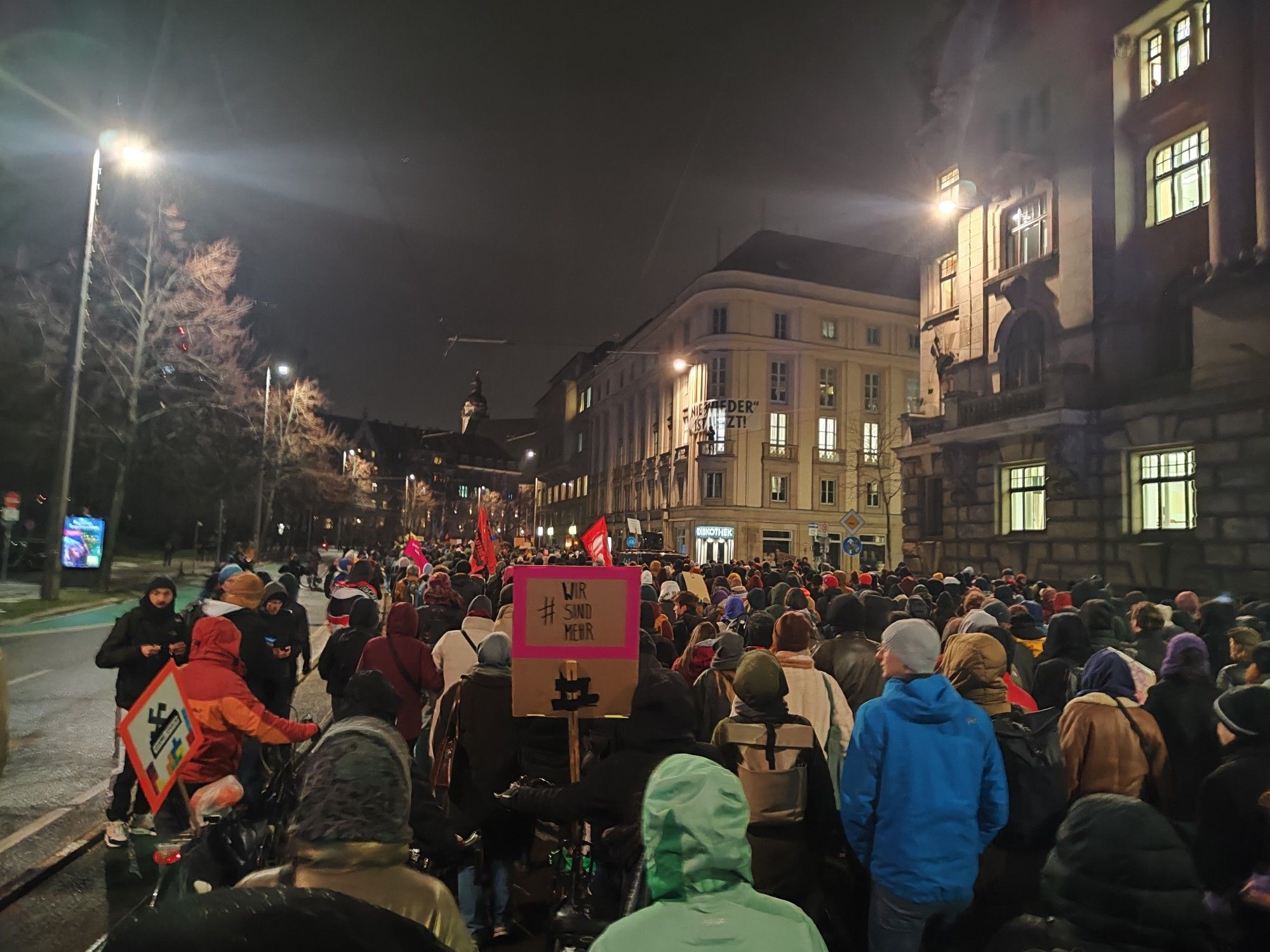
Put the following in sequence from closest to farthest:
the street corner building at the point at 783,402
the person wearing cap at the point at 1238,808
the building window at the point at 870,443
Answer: the person wearing cap at the point at 1238,808, the street corner building at the point at 783,402, the building window at the point at 870,443

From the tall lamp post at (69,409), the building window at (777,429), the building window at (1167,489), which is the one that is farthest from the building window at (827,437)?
the tall lamp post at (69,409)

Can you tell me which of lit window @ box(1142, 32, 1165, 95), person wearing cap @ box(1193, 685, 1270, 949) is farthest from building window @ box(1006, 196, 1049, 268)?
person wearing cap @ box(1193, 685, 1270, 949)

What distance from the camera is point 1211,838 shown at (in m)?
3.36

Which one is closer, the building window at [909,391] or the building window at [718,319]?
the building window at [718,319]

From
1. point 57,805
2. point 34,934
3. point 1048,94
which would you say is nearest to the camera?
point 34,934

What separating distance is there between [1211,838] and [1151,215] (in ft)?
70.6

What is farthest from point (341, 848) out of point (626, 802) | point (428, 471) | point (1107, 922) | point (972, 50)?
point (428, 471)

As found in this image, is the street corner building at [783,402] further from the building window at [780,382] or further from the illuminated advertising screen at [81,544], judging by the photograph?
the illuminated advertising screen at [81,544]

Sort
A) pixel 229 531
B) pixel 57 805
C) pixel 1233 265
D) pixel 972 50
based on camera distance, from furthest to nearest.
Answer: pixel 229 531, pixel 972 50, pixel 1233 265, pixel 57 805

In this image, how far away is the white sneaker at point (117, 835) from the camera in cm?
631

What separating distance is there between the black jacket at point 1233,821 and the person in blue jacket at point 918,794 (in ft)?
2.33

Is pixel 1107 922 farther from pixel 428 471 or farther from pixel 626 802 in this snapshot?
pixel 428 471

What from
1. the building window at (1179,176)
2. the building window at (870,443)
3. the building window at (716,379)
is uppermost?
the building window at (716,379)

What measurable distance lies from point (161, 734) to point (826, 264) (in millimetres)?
62510
